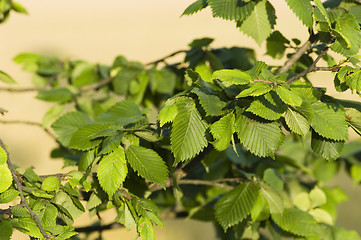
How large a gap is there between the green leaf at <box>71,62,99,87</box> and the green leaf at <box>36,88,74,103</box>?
126 mm

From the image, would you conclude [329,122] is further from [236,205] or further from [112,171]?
[112,171]

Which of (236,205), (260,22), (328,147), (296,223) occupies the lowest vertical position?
(296,223)

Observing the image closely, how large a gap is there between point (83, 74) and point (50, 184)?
901 mm

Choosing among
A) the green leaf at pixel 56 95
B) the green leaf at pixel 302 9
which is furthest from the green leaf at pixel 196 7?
the green leaf at pixel 56 95

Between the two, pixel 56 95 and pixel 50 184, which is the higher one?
pixel 50 184

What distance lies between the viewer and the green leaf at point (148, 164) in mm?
915

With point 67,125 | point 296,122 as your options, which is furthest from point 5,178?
point 296,122

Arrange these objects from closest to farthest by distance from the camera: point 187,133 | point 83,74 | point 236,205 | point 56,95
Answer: point 187,133
point 236,205
point 56,95
point 83,74

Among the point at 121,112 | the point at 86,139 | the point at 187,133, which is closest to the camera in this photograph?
the point at 187,133

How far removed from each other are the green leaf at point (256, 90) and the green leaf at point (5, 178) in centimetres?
43

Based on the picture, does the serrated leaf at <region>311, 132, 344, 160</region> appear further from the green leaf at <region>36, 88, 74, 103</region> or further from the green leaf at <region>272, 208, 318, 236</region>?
the green leaf at <region>36, 88, 74, 103</region>

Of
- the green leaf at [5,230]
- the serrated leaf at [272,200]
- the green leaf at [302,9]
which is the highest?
the green leaf at [302,9]

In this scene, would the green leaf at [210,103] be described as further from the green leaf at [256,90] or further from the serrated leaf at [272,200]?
the serrated leaf at [272,200]

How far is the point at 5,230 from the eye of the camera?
0.78 m
